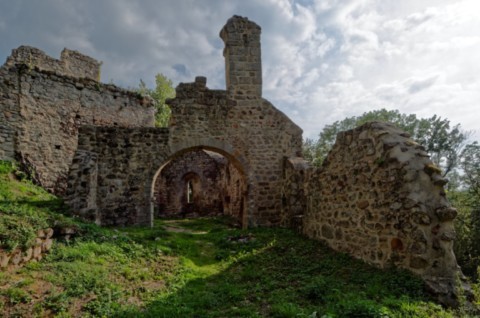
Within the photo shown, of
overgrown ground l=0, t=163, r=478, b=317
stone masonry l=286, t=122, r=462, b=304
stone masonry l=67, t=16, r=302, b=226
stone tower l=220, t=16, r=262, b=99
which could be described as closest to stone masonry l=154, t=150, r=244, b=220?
stone masonry l=67, t=16, r=302, b=226

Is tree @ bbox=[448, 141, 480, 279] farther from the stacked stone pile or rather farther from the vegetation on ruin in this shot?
the stacked stone pile

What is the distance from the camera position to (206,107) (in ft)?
34.2

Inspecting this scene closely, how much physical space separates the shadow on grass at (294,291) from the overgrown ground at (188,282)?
2 cm

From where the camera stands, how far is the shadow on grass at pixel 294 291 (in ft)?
13.0

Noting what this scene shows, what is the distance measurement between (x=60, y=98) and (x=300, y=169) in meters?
9.63

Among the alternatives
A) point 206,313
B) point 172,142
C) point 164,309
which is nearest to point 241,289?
point 206,313

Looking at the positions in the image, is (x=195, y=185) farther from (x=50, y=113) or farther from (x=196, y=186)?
(x=50, y=113)

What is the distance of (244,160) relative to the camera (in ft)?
34.5

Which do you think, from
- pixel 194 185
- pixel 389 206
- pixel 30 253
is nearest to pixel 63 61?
pixel 194 185

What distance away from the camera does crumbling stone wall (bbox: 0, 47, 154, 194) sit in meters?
10.3

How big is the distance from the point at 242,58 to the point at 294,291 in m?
8.19

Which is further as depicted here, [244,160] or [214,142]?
[244,160]

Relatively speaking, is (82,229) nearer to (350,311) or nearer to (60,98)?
(350,311)

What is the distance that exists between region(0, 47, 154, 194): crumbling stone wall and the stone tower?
19.8 feet
